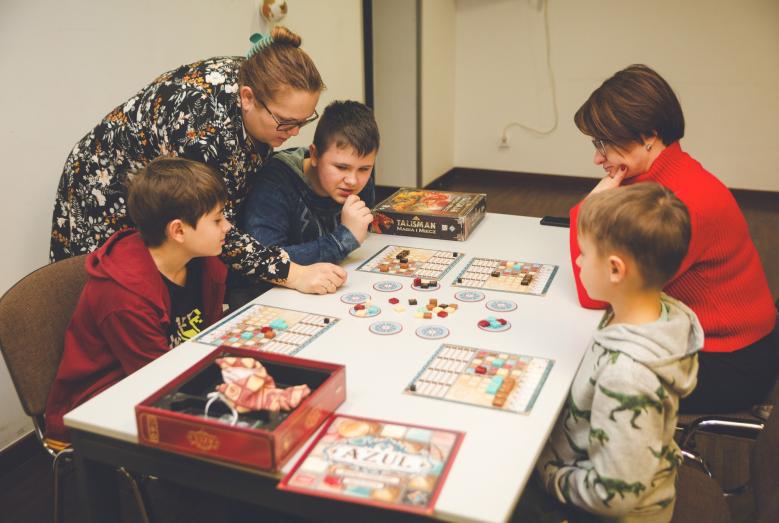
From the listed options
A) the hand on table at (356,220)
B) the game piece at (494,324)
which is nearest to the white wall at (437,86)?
the hand on table at (356,220)

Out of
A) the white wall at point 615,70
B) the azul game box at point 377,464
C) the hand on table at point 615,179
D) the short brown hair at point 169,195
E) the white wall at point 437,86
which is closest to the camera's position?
the azul game box at point 377,464

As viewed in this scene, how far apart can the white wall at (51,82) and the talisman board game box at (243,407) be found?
3.94ft

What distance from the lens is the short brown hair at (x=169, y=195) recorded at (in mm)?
1558

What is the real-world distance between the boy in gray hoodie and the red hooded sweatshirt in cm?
91

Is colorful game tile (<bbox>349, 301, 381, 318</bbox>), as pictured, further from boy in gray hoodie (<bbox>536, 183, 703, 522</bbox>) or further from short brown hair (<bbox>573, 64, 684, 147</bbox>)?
short brown hair (<bbox>573, 64, 684, 147</bbox>)

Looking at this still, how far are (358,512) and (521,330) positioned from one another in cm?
64

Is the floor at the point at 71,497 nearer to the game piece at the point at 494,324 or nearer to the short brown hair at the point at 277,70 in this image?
the game piece at the point at 494,324

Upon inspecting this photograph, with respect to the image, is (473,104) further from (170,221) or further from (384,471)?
(384,471)

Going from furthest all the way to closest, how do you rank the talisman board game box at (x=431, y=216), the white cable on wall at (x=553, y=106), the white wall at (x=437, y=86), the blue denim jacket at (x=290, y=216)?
1. the white cable on wall at (x=553, y=106)
2. the white wall at (x=437, y=86)
3. the talisman board game box at (x=431, y=216)
4. the blue denim jacket at (x=290, y=216)

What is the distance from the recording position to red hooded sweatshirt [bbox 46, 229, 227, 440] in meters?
1.50

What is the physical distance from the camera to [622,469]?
3.56 ft

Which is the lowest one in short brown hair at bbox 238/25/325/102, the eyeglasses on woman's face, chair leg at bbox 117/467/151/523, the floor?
the floor

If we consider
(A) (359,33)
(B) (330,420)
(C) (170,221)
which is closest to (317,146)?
(C) (170,221)

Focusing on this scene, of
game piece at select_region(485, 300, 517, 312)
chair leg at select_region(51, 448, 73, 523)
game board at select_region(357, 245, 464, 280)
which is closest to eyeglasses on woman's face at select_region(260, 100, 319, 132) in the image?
game board at select_region(357, 245, 464, 280)
